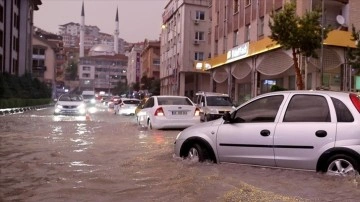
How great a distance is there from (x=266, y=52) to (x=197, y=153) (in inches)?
912

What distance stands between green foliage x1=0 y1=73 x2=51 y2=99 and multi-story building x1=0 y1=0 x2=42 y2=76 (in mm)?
1892

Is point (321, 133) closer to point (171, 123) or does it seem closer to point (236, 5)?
point (171, 123)

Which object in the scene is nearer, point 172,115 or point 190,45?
point 172,115

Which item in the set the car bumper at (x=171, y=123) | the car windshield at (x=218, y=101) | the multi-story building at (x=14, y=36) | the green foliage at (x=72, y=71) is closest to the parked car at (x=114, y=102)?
the multi-story building at (x=14, y=36)

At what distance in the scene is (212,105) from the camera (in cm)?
2194

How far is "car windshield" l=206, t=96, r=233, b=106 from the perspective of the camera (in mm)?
22125

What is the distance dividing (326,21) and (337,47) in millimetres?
3941

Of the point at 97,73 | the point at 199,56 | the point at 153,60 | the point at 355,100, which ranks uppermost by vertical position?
the point at 153,60

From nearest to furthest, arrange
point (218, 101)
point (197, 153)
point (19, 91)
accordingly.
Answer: point (197, 153) < point (218, 101) < point (19, 91)

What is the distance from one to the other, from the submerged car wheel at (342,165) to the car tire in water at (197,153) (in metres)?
2.19

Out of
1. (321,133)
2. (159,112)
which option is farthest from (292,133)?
(159,112)

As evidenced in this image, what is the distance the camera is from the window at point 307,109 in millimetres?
7027

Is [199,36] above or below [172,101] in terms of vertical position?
above

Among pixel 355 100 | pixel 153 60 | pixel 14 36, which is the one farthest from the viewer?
pixel 153 60
